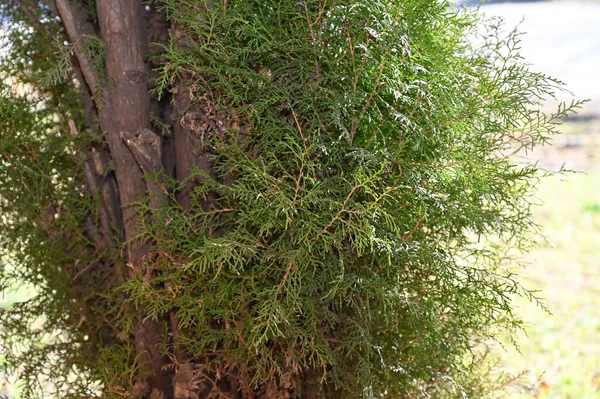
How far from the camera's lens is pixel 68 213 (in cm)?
139

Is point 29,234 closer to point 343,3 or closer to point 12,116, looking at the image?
point 12,116

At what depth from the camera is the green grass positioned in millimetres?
2207

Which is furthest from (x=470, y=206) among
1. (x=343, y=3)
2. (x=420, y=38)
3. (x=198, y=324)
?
(x=198, y=324)

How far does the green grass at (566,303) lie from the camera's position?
2.21m

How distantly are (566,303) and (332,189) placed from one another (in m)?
2.13

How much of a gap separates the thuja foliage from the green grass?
1.75 feet

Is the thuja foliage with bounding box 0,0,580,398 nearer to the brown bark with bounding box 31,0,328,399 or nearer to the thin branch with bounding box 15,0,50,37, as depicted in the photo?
the brown bark with bounding box 31,0,328,399

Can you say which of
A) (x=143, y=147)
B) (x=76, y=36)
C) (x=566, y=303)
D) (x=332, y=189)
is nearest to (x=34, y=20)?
(x=76, y=36)

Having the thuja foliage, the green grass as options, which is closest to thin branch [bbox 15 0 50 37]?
the thuja foliage

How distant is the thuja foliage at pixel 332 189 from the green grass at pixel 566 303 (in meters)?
0.53

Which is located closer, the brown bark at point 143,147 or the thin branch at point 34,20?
the brown bark at point 143,147

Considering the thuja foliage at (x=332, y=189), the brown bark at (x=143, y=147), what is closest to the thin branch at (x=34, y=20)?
the brown bark at (x=143, y=147)

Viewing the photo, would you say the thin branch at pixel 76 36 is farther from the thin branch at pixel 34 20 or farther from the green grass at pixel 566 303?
the green grass at pixel 566 303

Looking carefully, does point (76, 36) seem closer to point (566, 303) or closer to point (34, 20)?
point (34, 20)
